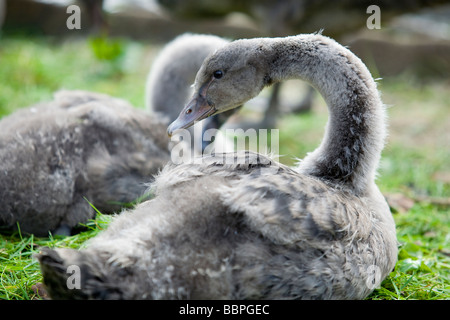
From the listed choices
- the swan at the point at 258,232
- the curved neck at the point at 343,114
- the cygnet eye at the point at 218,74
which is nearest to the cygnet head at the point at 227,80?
the cygnet eye at the point at 218,74

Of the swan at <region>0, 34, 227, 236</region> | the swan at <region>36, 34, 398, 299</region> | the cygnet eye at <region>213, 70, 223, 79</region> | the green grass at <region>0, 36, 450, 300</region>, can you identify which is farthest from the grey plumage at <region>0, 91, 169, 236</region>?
the swan at <region>36, 34, 398, 299</region>

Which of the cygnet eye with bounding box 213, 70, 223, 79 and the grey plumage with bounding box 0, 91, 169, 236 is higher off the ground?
the cygnet eye with bounding box 213, 70, 223, 79

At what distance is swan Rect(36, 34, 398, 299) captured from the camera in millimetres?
1910

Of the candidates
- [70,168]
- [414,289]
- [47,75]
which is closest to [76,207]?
[70,168]

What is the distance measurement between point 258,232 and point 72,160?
1.57 m

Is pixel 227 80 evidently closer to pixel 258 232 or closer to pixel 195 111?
pixel 195 111

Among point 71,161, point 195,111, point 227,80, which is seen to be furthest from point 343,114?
point 71,161

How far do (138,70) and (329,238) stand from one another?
5.91 meters

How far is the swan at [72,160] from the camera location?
9.90ft

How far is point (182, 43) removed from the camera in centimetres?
426

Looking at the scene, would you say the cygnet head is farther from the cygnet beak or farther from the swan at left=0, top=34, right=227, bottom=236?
the swan at left=0, top=34, right=227, bottom=236

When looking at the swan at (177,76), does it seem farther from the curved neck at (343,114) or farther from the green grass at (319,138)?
the curved neck at (343,114)
